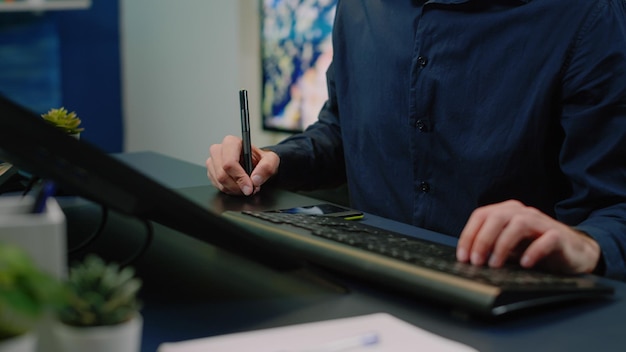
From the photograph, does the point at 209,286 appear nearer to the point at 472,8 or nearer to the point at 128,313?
the point at 128,313

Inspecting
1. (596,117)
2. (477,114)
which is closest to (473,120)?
(477,114)

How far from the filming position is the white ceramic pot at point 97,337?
422 mm

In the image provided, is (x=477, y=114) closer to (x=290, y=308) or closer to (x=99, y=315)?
(x=290, y=308)

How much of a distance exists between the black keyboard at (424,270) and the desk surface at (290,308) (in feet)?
0.05

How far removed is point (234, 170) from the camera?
112cm

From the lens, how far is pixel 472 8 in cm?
122

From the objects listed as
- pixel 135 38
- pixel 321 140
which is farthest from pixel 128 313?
pixel 135 38

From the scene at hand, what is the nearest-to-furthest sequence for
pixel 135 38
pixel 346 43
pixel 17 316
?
pixel 17 316, pixel 346 43, pixel 135 38

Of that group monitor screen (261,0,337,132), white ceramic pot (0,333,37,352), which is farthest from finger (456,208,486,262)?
monitor screen (261,0,337,132)

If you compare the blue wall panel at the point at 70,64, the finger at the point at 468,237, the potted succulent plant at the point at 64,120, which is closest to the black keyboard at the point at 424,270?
the finger at the point at 468,237

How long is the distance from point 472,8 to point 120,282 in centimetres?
93

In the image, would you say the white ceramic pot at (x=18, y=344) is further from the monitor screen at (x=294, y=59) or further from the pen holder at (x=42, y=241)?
the monitor screen at (x=294, y=59)

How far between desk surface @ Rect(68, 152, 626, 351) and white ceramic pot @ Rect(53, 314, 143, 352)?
13 centimetres

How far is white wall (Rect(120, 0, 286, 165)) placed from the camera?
326 cm
